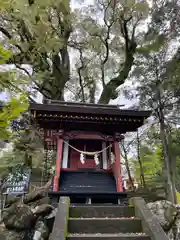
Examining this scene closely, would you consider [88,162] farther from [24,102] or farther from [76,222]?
[24,102]

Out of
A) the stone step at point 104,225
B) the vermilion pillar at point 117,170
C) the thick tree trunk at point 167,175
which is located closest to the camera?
the stone step at point 104,225

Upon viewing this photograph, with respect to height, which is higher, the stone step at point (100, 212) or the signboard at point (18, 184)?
the signboard at point (18, 184)

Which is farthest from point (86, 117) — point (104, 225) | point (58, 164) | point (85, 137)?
point (104, 225)

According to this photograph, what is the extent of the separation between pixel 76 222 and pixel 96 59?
34.3 feet

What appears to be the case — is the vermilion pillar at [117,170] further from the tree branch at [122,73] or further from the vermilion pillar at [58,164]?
the tree branch at [122,73]

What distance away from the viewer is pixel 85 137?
656 centimetres

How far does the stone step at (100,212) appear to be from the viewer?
3885 millimetres

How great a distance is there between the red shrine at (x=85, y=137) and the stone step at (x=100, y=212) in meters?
1.74

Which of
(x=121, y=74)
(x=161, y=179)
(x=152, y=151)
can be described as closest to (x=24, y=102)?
(x=121, y=74)

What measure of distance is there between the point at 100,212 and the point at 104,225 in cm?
55

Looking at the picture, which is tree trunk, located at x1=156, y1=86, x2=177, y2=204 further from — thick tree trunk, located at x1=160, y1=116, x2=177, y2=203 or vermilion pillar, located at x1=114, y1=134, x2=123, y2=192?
vermilion pillar, located at x1=114, y1=134, x2=123, y2=192

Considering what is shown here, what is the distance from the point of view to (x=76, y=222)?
11.3 ft

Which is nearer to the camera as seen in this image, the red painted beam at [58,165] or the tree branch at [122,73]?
the red painted beam at [58,165]

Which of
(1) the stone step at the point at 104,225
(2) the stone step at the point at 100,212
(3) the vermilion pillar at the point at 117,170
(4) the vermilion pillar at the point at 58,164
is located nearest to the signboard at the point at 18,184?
(4) the vermilion pillar at the point at 58,164
